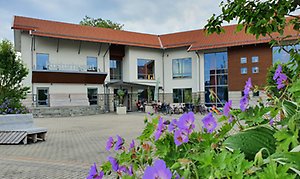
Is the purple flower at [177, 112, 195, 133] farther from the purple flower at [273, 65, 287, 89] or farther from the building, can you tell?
the building

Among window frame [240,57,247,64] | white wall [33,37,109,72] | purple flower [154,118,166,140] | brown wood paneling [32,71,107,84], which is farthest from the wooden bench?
window frame [240,57,247,64]

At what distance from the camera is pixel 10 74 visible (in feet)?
36.9

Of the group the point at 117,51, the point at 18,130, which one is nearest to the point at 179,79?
the point at 117,51

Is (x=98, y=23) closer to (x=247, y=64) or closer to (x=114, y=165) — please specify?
(x=247, y=64)

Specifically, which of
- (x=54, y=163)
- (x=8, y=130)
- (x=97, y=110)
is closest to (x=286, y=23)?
(x=54, y=163)

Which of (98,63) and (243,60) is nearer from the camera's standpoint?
(243,60)

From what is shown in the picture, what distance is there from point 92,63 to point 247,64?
14334 mm

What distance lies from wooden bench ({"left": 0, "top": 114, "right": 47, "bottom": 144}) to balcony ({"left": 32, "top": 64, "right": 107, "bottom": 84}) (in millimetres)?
15466

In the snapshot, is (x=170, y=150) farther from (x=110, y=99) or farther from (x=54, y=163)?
(x=110, y=99)

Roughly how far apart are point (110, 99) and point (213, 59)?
10.7 meters

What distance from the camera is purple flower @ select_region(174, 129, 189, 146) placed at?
1.01 metres

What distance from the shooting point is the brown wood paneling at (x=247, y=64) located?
84.6ft

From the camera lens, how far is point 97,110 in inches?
1073

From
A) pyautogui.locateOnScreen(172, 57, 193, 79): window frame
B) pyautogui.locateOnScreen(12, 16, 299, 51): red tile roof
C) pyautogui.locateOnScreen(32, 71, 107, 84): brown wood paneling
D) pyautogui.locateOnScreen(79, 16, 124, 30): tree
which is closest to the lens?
pyautogui.locateOnScreen(32, 71, 107, 84): brown wood paneling
